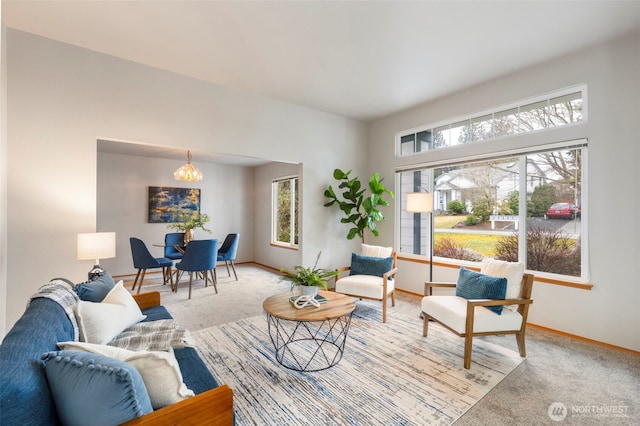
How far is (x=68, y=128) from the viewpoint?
2887 millimetres

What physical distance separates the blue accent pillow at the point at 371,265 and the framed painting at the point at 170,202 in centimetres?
458

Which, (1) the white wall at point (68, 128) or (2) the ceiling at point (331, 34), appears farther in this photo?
(1) the white wall at point (68, 128)

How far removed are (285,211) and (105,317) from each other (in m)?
5.12

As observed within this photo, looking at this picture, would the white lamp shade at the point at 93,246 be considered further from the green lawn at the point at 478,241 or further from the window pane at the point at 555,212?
the window pane at the point at 555,212

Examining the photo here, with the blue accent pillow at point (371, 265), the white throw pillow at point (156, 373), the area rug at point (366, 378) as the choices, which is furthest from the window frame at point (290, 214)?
the white throw pillow at point (156, 373)

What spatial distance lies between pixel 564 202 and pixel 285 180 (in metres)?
5.09


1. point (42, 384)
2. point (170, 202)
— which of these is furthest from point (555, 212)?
point (170, 202)

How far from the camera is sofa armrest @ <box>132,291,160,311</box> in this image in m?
2.68

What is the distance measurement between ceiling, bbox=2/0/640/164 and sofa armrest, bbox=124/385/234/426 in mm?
2704

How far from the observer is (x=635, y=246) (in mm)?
2760

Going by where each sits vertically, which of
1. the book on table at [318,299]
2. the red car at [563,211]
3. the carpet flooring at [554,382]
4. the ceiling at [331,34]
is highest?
the ceiling at [331,34]

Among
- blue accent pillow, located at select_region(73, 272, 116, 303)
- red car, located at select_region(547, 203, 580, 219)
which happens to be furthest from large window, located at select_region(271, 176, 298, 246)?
red car, located at select_region(547, 203, 580, 219)

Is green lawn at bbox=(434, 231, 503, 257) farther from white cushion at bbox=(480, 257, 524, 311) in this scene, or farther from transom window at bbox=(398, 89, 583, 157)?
transom window at bbox=(398, 89, 583, 157)

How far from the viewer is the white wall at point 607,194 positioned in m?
2.78
